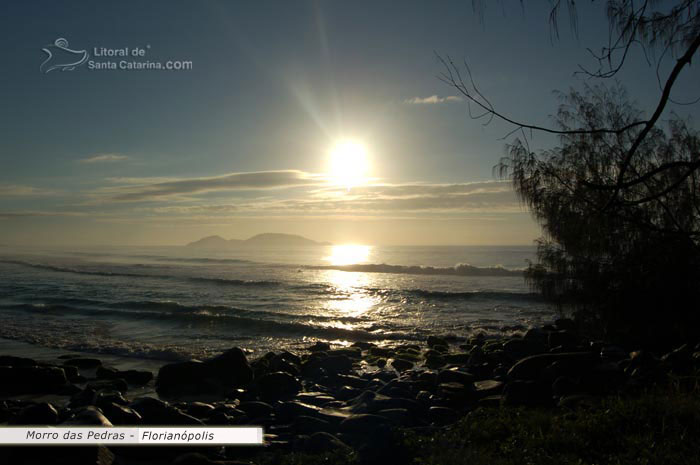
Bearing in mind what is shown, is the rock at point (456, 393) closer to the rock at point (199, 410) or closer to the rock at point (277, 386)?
the rock at point (277, 386)

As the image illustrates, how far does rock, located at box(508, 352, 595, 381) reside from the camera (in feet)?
29.7

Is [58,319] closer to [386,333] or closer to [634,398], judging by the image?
[386,333]

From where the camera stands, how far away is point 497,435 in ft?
19.7

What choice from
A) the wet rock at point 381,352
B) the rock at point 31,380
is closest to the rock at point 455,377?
the wet rock at point 381,352

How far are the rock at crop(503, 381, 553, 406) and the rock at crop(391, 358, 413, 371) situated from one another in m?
5.20

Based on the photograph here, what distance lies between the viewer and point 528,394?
26.2ft

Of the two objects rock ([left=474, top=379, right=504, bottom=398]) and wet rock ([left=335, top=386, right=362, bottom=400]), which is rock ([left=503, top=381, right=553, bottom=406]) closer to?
rock ([left=474, top=379, right=504, bottom=398])

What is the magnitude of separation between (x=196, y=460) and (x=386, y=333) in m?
14.2

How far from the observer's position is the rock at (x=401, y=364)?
1336 centimetres

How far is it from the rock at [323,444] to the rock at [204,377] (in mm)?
4725

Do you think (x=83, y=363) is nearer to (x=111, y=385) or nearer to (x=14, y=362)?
(x=14, y=362)

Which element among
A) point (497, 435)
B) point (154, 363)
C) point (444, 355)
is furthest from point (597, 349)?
point (154, 363)
